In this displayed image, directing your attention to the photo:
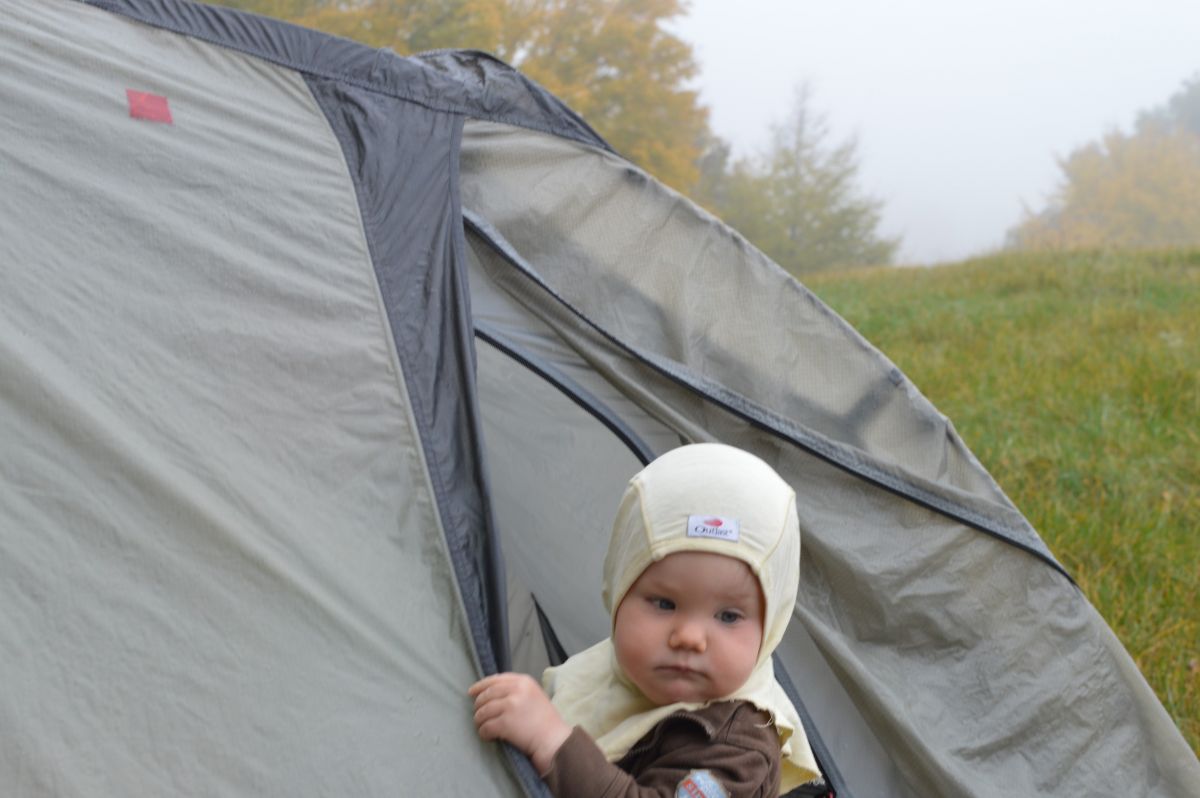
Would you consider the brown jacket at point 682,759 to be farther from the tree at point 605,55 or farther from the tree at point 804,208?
the tree at point 804,208

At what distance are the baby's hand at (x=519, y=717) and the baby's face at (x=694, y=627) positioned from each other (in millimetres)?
180

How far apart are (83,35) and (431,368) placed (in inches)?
29.3

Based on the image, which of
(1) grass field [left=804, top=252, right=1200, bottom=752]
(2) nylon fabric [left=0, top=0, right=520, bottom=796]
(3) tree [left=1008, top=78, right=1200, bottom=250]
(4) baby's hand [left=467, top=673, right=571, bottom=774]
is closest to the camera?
(2) nylon fabric [left=0, top=0, right=520, bottom=796]

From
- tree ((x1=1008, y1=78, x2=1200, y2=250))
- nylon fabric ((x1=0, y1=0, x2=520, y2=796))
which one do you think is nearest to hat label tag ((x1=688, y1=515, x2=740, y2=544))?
nylon fabric ((x1=0, y1=0, x2=520, y2=796))

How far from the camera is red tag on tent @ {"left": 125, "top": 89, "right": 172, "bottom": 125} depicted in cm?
179

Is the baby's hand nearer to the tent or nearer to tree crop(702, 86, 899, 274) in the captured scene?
the tent

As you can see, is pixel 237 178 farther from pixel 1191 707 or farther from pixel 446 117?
pixel 1191 707

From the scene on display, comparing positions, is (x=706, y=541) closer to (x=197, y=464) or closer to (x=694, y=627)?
(x=694, y=627)

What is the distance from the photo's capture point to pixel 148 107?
181 cm

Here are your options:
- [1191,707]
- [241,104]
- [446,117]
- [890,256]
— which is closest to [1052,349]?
[1191,707]

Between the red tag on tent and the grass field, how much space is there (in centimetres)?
261

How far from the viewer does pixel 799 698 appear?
233 centimetres

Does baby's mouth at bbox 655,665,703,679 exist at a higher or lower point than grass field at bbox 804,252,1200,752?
lower

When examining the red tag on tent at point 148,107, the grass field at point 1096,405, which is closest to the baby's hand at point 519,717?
the red tag on tent at point 148,107
